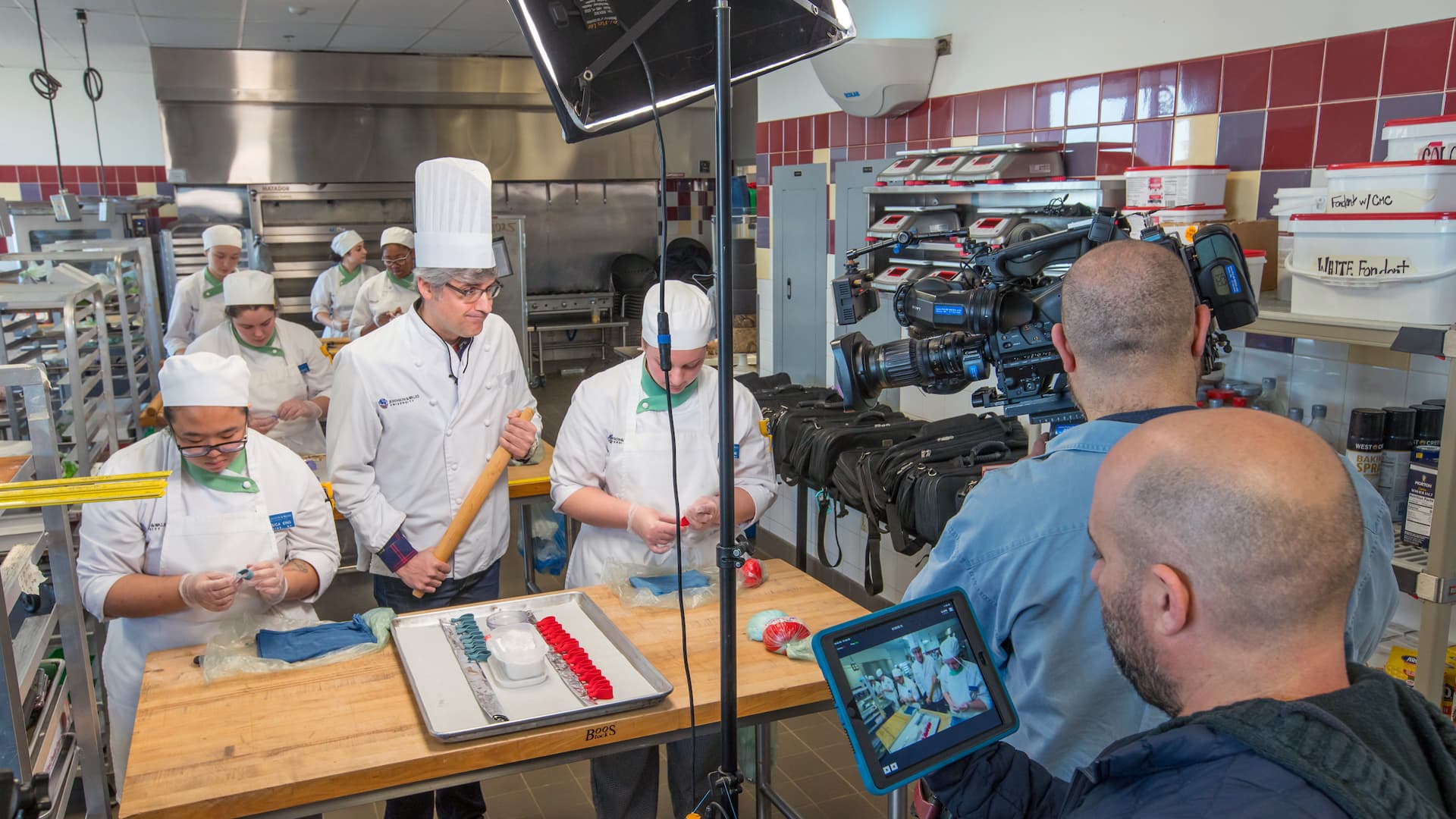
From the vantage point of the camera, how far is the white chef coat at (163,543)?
2.26m

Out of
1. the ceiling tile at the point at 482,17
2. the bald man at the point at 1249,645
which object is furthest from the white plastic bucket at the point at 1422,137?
the ceiling tile at the point at 482,17

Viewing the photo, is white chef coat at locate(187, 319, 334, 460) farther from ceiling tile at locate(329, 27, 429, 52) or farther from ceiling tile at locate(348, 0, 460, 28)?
ceiling tile at locate(329, 27, 429, 52)

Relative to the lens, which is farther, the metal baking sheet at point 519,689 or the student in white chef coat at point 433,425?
the student in white chef coat at point 433,425

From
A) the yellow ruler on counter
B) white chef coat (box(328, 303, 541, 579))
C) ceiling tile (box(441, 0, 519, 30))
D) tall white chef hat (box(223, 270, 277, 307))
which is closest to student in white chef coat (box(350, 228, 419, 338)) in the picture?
ceiling tile (box(441, 0, 519, 30))

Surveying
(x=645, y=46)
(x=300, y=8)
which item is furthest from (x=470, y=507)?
(x=300, y=8)

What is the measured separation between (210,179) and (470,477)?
689cm

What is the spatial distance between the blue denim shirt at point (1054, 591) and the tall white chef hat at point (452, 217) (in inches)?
68.8

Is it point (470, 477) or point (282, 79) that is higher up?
point (282, 79)

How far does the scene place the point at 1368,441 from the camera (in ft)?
8.38

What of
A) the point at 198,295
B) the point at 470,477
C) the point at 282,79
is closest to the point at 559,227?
the point at 282,79

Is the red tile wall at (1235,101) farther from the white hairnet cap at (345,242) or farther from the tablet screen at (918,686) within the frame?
the white hairnet cap at (345,242)

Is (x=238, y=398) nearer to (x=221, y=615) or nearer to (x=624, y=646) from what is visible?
(x=221, y=615)

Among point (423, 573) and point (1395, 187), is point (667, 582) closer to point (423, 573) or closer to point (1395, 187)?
point (423, 573)

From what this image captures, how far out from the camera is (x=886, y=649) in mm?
1297
